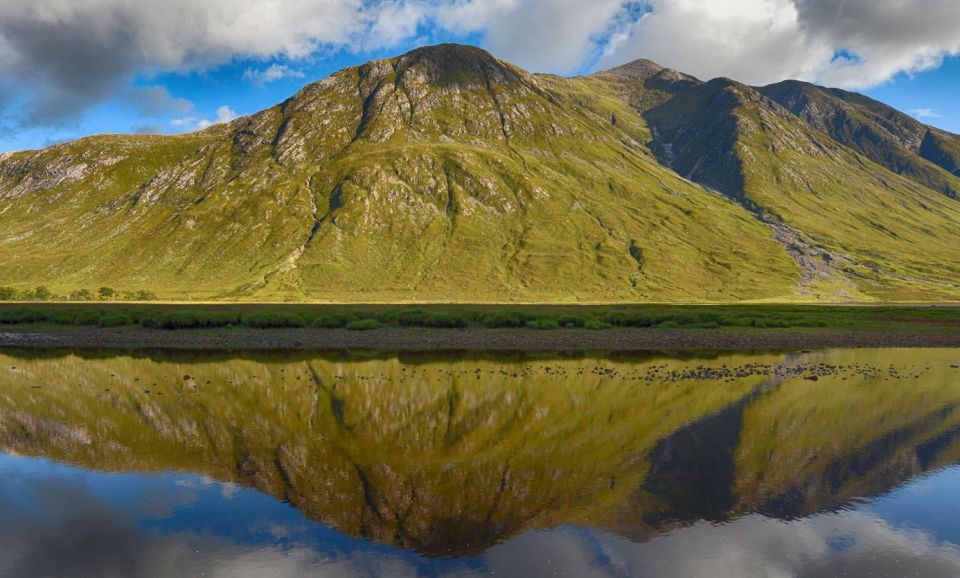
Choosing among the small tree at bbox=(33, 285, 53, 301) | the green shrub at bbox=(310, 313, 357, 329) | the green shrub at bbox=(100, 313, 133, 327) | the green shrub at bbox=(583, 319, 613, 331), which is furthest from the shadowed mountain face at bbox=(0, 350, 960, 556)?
the small tree at bbox=(33, 285, 53, 301)

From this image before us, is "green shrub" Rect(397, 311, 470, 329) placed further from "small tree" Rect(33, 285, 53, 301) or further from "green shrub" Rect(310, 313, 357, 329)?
"small tree" Rect(33, 285, 53, 301)

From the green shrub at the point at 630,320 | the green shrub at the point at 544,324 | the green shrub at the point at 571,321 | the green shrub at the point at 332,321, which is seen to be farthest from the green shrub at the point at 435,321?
the green shrub at the point at 630,320

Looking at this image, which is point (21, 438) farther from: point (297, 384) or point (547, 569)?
point (547, 569)

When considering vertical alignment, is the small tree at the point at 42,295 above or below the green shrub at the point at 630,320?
above

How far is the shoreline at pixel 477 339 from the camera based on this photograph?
74.6 metres

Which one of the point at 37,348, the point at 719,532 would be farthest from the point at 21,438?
the point at 37,348

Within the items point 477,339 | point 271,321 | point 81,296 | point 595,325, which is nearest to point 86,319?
point 271,321

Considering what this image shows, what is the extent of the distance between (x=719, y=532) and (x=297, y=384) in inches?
1427

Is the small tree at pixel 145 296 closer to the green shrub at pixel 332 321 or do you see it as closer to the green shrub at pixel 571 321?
the green shrub at pixel 332 321

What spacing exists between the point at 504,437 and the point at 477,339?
4664 centimetres

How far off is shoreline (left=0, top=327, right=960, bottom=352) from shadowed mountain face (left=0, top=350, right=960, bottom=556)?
17.7 meters

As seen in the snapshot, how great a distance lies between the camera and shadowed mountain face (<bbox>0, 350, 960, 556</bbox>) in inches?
892

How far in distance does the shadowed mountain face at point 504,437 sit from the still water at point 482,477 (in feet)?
0.52

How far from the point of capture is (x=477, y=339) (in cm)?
7931
